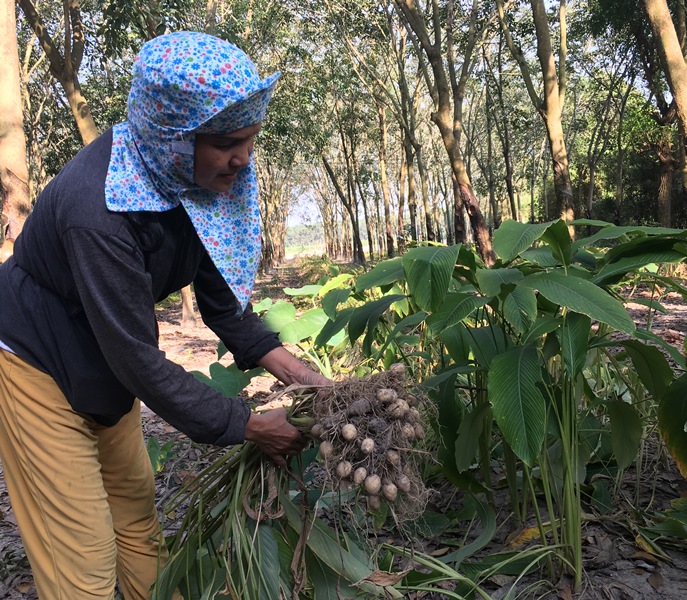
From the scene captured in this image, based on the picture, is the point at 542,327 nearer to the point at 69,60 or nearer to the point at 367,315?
the point at 367,315

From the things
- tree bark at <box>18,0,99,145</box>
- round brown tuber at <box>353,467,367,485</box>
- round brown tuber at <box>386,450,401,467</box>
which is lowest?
round brown tuber at <box>353,467,367,485</box>

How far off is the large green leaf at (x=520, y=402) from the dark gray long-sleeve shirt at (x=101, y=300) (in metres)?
0.75

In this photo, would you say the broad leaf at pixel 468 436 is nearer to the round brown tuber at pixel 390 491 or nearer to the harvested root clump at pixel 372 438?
the harvested root clump at pixel 372 438

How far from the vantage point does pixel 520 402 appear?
174cm

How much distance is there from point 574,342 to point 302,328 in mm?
1793

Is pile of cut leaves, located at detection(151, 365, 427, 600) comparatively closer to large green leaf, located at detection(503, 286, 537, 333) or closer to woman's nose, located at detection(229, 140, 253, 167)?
large green leaf, located at detection(503, 286, 537, 333)

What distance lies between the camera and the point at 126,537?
1.92 metres

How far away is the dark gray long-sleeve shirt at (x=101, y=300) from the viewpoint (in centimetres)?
140

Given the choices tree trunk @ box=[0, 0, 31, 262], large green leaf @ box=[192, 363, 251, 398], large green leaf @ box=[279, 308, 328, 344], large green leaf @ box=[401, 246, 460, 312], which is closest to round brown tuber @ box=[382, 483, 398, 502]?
large green leaf @ box=[401, 246, 460, 312]

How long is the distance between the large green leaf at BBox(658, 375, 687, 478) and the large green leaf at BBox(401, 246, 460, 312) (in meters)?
0.86

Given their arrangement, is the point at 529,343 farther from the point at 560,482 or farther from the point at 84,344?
the point at 84,344

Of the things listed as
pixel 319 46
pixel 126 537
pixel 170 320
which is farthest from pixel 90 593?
pixel 319 46

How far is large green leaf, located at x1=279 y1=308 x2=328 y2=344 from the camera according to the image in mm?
3248

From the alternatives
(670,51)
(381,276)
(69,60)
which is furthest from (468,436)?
(69,60)
